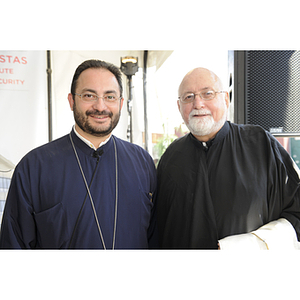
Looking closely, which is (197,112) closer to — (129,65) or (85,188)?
(85,188)

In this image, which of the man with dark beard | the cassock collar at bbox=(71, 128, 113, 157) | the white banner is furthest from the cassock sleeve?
the white banner

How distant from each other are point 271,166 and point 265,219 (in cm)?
23

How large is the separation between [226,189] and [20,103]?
166cm

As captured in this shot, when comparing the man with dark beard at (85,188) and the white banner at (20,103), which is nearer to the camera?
the man with dark beard at (85,188)

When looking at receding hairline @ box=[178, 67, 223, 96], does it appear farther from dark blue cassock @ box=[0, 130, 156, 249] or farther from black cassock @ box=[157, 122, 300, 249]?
dark blue cassock @ box=[0, 130, 156, 249]

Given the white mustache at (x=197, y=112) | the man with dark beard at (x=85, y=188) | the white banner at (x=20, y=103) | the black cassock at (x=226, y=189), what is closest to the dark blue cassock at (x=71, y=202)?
the man with dark beard at (x=85, y=188)

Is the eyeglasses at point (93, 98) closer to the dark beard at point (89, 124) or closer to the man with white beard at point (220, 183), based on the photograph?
the dark beard at point (89, 124)

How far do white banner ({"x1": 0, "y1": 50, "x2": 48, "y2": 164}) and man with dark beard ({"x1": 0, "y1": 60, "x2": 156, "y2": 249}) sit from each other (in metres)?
0.98

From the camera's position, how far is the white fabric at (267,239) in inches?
41.1

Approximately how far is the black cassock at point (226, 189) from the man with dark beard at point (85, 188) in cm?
14

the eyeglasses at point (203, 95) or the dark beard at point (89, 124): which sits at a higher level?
the eyeglasses at point (203, 95)

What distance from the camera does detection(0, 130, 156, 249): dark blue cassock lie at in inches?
42.8

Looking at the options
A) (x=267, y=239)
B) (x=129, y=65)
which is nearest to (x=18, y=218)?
(x=267, y=239)
